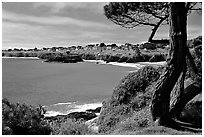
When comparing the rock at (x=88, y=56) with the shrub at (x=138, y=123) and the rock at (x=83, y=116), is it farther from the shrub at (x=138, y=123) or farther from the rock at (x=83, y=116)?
the shrub at (x=138, y=123)

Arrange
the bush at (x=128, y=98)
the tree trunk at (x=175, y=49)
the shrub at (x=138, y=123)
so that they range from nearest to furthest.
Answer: the tree trunk at (x=175, y=49) < the shrub at (x=138, y=123) < the bush at (x=128, y=98)

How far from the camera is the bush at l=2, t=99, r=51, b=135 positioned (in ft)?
22.1

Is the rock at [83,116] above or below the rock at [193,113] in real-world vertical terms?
below

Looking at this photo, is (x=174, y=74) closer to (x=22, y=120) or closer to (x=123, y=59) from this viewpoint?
(x=22, y=120)

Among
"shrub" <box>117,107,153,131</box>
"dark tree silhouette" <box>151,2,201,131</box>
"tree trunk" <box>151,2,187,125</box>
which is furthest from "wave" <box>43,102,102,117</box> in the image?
"tree trunk" <box>151,2,187,125</box>

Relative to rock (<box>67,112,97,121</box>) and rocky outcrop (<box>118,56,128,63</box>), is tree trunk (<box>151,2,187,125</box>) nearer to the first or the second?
rock (<box>67,112,97,121</box>)

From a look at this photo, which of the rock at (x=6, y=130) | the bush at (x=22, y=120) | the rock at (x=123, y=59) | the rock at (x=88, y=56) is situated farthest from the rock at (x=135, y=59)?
the rock at (x=6, y=130)

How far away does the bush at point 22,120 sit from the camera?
22.1ft

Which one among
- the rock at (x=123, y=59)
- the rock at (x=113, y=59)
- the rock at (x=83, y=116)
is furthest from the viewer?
the rock at (x=113, y=59)

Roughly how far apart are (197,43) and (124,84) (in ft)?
11.1

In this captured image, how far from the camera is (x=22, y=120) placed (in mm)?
6859

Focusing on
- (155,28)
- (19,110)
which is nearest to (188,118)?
(155,28)

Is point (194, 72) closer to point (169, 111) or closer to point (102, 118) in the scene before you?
point (169, 111)

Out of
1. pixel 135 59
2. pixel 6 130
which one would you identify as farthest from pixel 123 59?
pixel 6 130
